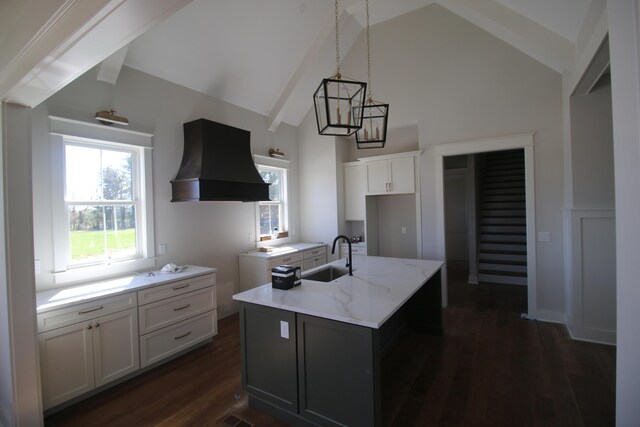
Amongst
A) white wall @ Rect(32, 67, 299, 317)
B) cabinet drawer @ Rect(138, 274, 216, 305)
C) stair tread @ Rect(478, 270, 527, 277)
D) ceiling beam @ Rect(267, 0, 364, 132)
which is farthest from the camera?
stair tread @ Rect(478, 270, 527, 277)

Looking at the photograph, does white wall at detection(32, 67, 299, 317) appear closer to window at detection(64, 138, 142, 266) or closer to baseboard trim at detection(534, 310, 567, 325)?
window at detection(64, 138, 142, 266)

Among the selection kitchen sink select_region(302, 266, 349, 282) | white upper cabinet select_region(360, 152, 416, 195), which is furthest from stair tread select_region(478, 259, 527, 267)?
kitchen sink select_region(302, 266, 349, 282)

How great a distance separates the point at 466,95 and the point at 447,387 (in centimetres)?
375

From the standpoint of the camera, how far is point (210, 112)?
4148mm

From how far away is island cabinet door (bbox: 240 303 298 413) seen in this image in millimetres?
2113

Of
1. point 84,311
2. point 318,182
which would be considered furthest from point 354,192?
point 84,311

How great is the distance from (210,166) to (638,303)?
3607 millimetres

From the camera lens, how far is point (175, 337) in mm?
3074

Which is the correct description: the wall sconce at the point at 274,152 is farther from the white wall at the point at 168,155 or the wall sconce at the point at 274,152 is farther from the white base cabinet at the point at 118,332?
the white base cabinet at the point at 118,332

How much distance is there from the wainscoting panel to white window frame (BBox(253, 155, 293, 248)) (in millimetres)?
4009

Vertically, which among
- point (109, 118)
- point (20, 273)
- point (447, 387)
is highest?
point (109, 118)

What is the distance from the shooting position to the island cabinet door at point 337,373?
5.95 ft

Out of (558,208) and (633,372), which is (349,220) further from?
(633,372)

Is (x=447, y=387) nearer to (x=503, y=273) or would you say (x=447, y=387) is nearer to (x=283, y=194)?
(x=283, y=194)
